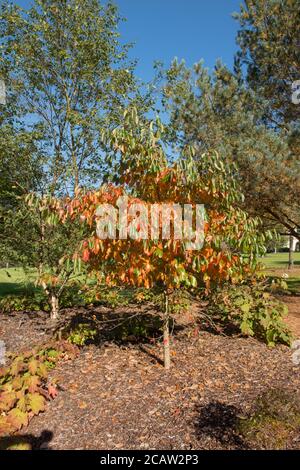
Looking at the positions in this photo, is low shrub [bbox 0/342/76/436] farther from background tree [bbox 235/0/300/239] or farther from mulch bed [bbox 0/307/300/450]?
background tree [bbox 235/0/300/239]

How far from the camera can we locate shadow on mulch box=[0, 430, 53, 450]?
3536 mm

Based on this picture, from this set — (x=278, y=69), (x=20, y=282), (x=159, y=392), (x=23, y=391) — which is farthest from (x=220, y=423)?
(x=278, y=69)

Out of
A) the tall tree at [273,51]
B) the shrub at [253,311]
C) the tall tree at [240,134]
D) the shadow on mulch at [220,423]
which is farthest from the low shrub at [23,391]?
the tall tree at [273,51]

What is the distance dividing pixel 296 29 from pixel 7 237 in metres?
8.29

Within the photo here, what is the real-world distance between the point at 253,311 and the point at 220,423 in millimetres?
3470

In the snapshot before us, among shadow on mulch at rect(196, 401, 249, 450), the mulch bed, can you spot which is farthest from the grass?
shadow on mulch at rect(196, 401, 249, 450)

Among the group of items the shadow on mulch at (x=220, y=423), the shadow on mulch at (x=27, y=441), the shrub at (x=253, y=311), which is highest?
the shrub at (x=253, y=311)

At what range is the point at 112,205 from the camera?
427cm

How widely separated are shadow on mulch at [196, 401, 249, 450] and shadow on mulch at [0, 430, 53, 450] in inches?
62.1

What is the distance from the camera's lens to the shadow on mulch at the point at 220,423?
359 centimetres

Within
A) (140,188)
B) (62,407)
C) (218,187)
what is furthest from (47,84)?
(62,407)

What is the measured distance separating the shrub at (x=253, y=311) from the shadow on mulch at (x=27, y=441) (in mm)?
4090

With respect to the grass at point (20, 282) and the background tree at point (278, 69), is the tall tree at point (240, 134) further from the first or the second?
the grass at point (20, 282)

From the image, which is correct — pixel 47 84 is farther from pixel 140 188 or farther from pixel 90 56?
pixel 140 188
